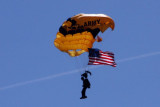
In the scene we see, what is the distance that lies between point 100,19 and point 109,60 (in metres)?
3.32

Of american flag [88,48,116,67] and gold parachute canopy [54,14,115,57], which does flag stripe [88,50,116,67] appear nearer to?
american flag [88,48,116,67]

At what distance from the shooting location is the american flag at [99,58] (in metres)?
34.4

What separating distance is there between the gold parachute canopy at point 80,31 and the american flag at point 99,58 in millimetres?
607

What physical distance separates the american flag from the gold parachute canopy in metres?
0.61

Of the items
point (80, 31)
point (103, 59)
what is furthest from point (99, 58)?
point (80, 31)

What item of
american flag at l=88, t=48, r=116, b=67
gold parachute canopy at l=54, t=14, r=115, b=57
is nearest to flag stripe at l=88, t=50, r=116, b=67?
american flag at l=88, t=48, r=116, b=67

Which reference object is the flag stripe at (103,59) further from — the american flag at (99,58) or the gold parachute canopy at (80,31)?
the gold parachute canopy at (80,31)

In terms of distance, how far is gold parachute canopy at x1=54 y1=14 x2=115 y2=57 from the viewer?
1371 inches

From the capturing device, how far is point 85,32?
35312 millimetres

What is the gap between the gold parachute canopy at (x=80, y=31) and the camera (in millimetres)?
34812

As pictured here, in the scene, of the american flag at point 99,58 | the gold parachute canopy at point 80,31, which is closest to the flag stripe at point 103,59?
the american flag at point 99,58

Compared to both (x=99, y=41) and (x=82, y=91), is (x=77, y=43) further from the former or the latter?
(x=82, y=91)

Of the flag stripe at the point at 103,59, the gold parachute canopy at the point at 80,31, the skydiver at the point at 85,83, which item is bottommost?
the skydiver at the point at 85,83

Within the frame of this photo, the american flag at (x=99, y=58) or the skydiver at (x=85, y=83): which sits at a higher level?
the american flag at (x=99, y=58)
